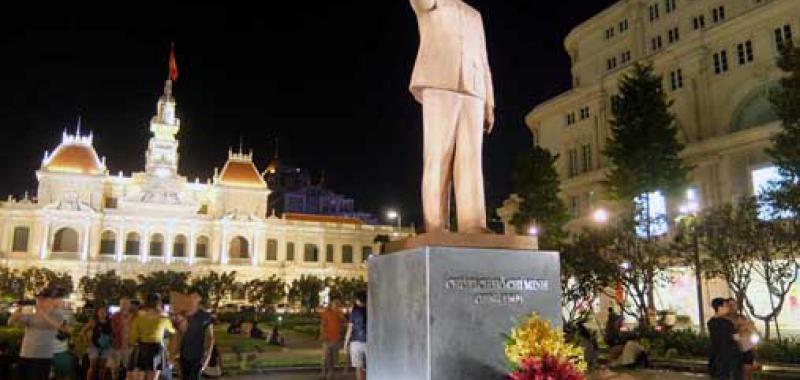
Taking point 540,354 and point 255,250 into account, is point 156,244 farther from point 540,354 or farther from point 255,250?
point 540,354

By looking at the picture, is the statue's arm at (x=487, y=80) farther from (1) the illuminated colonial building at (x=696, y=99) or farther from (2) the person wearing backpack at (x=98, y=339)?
(1) the illuminated colonial building at (x=696, y=99)

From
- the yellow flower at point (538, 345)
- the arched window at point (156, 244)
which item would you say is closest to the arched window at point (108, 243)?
the arched window at point (156, 244)

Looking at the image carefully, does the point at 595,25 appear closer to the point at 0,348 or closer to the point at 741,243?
the point at 741,243

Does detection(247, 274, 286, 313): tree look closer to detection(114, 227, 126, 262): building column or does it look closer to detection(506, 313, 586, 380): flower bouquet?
detection(114, 227, 126, 262): building column

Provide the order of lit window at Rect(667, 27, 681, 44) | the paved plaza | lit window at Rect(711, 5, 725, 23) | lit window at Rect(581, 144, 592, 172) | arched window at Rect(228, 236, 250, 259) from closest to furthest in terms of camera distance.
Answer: the paved plaza < lit window at Rect(711, 5, 725, 23) < lit window at Rect(667, 27, 681, 44) < lit window at Rect(581, 144, 592, 172) < arched window at Rect(228, 236, 250, 259)

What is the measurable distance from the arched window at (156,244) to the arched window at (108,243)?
11.9 ft

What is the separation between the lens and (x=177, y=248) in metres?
67.1

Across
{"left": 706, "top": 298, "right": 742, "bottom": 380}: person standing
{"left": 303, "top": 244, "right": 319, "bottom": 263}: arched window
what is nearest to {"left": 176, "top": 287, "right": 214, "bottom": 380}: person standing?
{"left": 706, "top": 298, "right": 742, "bottom": 380}: person standing

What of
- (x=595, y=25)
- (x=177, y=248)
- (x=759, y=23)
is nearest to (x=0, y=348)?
(x=759, y=23)

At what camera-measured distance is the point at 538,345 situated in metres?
5.38

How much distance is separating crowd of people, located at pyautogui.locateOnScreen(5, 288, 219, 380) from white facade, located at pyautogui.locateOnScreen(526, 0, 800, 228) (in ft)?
93.3

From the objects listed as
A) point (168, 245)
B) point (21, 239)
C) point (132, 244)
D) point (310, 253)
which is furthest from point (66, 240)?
point (310, 253)

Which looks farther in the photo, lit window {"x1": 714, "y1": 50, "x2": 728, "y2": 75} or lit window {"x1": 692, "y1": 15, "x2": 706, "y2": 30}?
lit window {"x1": 692, "y1": 15, "x2": 706, "y2": 30}

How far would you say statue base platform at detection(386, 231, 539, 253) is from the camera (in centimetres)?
586
